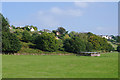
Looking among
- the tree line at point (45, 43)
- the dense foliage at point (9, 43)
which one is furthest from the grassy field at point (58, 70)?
the tree line at point (45, 43)

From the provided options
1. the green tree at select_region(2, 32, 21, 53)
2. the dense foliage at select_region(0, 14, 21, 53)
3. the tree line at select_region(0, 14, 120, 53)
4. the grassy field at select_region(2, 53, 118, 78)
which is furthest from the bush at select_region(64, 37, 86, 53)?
the grassy field at select_region(2, 53, 118, 78)

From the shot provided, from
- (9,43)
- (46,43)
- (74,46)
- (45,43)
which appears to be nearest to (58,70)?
(9,43)

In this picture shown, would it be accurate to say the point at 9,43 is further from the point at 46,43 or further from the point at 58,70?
the point at 58,70

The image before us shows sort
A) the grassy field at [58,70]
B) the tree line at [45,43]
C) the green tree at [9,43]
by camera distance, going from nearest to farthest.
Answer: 1. the grassy field at [58,70]
2. the green tree at [9,43]
3. the tree line at [45,43]

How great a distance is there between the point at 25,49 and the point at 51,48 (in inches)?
436

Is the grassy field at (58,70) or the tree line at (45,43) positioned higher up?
the tree line at (45,43)

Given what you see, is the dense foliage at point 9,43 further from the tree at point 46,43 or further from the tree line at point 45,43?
the tree at point 46,43

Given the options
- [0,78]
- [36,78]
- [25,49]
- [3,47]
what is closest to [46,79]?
[36,78]

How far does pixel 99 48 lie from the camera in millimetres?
109875

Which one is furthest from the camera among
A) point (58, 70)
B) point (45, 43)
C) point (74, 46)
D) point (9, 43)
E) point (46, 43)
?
point (74, 46)

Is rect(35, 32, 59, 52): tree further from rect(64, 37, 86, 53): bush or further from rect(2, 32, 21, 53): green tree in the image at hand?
rect(2, 32, 21, 53): green tree

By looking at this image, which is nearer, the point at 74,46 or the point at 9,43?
the point at 9,43

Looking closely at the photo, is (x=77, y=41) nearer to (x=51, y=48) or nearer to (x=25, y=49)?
(x=51, y=48)

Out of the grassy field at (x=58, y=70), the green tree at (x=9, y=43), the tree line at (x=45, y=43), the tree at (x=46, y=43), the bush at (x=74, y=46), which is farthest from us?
the bush at (x=74, y=46)
